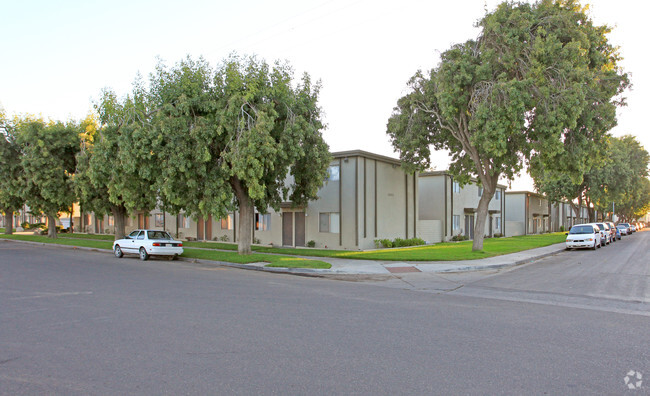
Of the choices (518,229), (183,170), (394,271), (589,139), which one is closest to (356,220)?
(394,271)

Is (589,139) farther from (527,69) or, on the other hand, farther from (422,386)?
(422,386)

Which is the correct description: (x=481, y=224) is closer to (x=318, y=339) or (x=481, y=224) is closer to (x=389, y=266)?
(x=389, y=266)

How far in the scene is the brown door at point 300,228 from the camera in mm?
26880

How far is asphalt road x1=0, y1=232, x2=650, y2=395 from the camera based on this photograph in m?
4.65

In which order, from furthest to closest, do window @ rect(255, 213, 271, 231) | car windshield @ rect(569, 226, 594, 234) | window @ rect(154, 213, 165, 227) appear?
window @ rect(154, 213, 165, 227)
window @ rect(255, 213, 271, 231)
car windshield @ rect(569, 226, 594, 234)

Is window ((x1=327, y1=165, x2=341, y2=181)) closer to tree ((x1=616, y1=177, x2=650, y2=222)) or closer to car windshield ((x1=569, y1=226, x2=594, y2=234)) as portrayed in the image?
car windshield ((x1=569, y1=226, x2=594, y2=234))

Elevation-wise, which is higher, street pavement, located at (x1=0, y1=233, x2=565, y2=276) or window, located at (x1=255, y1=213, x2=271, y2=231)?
window, located at (x1=255, y1=213, x2=271, y2=231)

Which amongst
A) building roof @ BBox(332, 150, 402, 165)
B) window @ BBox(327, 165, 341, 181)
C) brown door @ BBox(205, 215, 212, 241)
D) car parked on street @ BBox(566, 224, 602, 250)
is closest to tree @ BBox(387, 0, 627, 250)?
building roof @ BBox(332, 150, 402, 165)

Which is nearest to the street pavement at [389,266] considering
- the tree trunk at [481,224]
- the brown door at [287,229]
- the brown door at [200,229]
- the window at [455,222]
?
the tree trunk at [481,224]

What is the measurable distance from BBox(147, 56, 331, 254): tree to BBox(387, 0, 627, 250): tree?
6830 millimetres

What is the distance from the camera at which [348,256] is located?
2048cm

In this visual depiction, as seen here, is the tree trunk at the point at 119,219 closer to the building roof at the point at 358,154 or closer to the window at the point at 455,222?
the building roof at the point at 358,154

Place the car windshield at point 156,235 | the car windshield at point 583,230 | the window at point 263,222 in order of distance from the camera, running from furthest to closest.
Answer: the window at point 263,222, the car windshield at point 583,230, the car windshield at point 156,235

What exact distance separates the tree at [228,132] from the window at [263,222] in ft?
28.6
